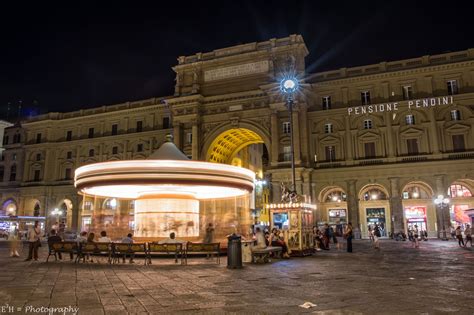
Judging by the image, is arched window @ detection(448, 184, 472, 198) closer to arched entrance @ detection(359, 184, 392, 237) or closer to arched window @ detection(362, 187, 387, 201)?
arched entrance @ detection(359, 184, 392, 237)

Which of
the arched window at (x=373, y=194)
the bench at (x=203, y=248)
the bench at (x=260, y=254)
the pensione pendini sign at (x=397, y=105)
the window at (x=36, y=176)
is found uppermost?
the pensione pendini sign at (x=397, y=105)

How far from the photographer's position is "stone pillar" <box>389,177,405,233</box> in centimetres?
3897

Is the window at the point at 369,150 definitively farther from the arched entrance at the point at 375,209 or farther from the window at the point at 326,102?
the window at the point at 326,102

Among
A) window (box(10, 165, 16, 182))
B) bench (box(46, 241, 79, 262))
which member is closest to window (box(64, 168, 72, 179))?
window (box(10, 165, 16, 182))

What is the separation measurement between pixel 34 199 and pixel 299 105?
135 feet

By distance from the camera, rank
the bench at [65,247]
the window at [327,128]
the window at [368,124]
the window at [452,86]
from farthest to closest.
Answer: the window at [327,128], the window at [368,124], the window at [452,86], the bench at [65,247]

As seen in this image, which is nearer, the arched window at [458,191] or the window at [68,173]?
the arched window at [458,191]

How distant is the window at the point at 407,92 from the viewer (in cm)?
4116

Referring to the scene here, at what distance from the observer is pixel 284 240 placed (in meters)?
21.1

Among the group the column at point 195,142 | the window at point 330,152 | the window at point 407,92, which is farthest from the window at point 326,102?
the column at point 195,142

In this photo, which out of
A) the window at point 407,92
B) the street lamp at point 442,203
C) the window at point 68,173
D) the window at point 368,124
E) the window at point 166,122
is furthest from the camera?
the window at point 68,173

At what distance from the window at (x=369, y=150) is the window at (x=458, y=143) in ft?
25.2

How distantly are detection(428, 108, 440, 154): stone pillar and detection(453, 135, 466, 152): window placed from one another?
5.39 feet

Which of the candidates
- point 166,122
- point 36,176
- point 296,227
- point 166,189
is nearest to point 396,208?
point 296,227
